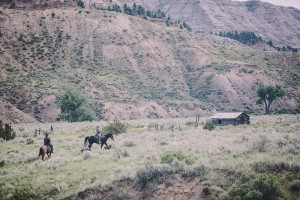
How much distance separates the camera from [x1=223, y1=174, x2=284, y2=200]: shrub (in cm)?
1306

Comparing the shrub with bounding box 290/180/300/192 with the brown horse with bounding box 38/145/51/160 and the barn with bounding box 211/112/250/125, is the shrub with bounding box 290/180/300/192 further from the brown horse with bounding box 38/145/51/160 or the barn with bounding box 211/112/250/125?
the barn with bounding box 211/112/250/125

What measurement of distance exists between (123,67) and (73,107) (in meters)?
33.7

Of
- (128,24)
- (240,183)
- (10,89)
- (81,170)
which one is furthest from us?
(128,24)

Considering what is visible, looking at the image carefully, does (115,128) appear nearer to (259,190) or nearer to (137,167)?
(137,167)

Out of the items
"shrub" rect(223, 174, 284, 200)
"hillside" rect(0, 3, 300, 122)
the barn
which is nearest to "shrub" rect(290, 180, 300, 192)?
"shrub" rect(223, 174, 284, 200)

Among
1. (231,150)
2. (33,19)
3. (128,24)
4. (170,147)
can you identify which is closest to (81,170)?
(170,147)

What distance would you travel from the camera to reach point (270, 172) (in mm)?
14992

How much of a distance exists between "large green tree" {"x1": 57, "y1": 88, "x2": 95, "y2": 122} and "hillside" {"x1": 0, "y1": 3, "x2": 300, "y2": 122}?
7427 millimetres

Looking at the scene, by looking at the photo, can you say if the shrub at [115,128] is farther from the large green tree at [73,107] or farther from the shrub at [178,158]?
the large green tree at [73,107]

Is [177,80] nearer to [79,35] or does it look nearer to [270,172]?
[79,35]

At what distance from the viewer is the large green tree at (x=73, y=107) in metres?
61.5

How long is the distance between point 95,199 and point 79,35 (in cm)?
8794

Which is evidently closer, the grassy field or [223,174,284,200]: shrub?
[223,174,284,200]: shrub

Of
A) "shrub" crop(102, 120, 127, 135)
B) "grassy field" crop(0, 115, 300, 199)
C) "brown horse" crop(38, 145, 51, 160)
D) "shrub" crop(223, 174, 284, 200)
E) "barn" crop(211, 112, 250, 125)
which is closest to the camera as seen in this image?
"shrub" crop(223, 174, 284, 200)
